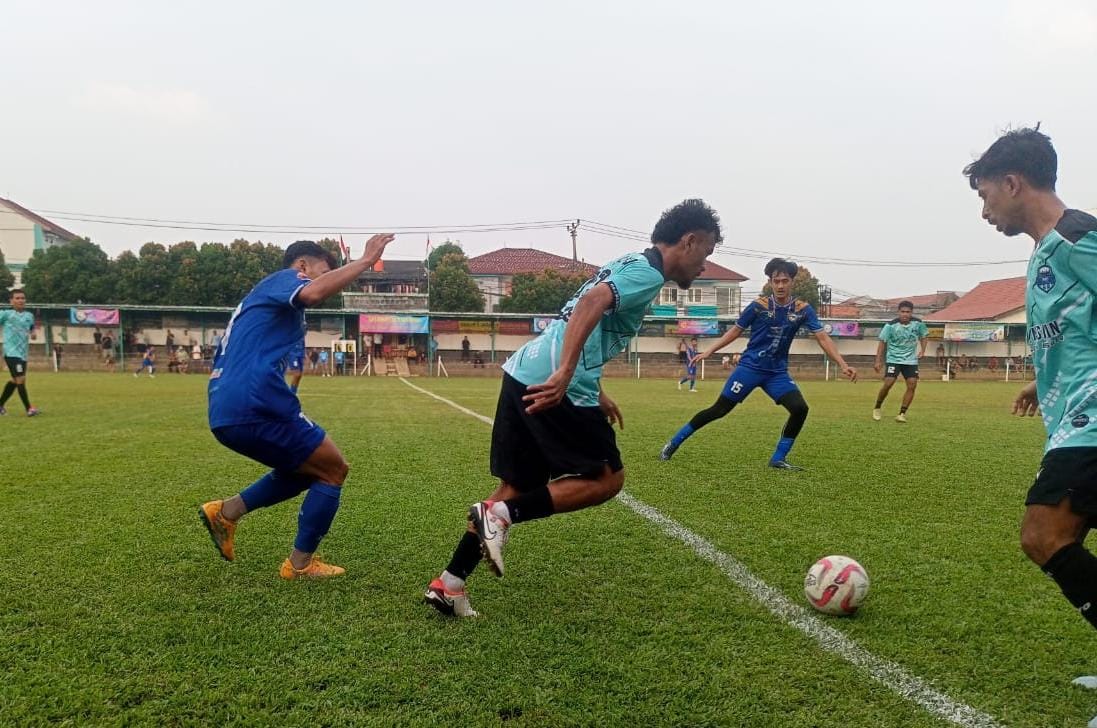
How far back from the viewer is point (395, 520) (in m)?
4.75

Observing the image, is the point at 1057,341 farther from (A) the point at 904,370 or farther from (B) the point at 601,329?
(A) the point at 904,370

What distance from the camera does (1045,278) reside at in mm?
2455

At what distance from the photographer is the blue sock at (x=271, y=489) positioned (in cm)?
360

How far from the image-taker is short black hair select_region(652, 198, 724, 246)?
319cm

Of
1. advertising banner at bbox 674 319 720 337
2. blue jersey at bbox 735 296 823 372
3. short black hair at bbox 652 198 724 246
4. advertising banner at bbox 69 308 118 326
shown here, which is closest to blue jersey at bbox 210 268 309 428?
short black hair at bbox 652 198 724 246

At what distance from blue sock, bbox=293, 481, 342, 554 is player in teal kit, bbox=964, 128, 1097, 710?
3.02 meters

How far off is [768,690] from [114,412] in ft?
42.2

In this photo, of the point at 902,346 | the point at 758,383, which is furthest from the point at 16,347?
the point at 902,346

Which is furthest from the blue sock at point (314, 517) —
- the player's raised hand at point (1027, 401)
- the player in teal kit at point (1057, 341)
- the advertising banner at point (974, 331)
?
the advertising banner at point (974, 331)

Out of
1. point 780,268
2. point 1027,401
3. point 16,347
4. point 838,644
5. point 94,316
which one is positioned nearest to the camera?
point 838,644

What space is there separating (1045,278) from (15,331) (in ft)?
44.7

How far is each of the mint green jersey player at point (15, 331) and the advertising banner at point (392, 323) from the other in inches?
1009

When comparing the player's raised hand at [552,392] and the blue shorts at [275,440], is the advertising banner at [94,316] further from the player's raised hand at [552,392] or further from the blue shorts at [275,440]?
the player's raised hand at [552,392]

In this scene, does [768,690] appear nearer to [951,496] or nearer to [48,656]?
[48,656]
